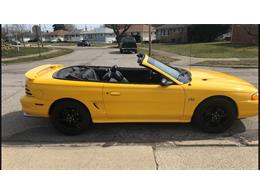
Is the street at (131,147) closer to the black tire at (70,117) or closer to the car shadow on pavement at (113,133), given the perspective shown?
the car shadow on pavement at (113,133)

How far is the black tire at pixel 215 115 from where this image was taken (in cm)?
404

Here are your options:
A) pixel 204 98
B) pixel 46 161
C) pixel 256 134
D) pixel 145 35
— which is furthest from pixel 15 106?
pixel 145 35

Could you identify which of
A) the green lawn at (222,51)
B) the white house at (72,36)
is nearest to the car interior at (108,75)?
the green lawn at (222,51)

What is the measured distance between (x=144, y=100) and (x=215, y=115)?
1191 mm

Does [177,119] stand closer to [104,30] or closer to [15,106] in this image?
[15,106]

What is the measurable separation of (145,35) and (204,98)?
54.2m

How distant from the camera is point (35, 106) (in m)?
4.18

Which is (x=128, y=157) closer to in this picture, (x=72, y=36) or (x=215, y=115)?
(x=215, y=115)

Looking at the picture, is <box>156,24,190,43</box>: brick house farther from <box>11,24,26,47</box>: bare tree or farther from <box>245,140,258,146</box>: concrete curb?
<box>245,140,258,146</box>: concrete curb

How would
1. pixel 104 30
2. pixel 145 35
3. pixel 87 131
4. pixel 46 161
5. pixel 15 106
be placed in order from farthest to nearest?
pixel 104 30 < pixel 145 35 < pixel 15 106 < pixel 87 131 < pixel 46 161

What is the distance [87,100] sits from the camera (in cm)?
405

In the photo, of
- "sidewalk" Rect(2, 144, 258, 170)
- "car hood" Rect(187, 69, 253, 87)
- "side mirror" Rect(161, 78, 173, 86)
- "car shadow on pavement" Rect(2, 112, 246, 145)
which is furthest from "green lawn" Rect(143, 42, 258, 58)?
"sidewalk" Rect(2, 144, 258, 170)

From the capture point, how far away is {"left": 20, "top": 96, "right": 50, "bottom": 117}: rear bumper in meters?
4.14

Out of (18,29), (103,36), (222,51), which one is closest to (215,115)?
(222,51)
